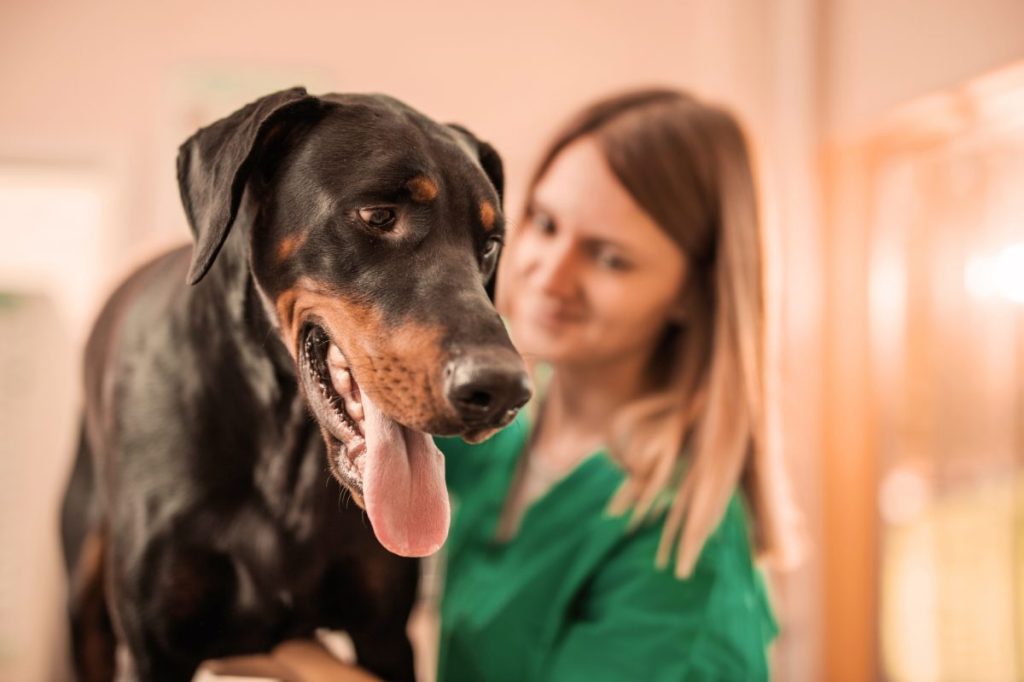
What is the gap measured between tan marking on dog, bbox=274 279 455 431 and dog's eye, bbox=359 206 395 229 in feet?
0.13

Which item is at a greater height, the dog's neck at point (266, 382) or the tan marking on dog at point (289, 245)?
the tan marking on dog at point (289, 245)

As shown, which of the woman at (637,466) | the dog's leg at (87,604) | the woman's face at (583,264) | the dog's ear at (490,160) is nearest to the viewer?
the dog's ear at (490,160)

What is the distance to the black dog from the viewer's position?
0.32m

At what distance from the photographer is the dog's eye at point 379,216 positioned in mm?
382

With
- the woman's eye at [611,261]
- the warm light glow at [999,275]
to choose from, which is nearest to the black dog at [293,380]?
the woman's eye at [611,261]

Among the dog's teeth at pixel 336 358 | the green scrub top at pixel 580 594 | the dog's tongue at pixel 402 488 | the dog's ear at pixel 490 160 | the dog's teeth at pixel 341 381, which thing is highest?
the dog's ear at pixel 490 160

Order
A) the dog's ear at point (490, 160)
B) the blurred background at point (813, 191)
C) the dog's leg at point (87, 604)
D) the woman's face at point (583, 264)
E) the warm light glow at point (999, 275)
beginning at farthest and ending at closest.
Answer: the warm light glow at point (999, 275), the blurred background at point (813, 191), the woman's face at point (583, 264), the dog's leg at point (87, 604), the dog's ear at point (490, 160)

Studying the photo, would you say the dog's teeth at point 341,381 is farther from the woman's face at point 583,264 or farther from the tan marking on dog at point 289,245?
the woman's face at point 583,264

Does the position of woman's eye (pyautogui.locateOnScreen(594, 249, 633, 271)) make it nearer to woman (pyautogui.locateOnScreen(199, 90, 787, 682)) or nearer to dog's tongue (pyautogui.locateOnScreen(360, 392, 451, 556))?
woman (pyautogui.locateOnScreen(199, 90, 787, 682))

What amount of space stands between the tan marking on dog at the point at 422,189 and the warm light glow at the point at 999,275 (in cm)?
186

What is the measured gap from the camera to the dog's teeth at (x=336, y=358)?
348 millimetres

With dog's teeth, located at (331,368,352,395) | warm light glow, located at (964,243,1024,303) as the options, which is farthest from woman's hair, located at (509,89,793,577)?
warm light glow, located at (964,243,1024,303)

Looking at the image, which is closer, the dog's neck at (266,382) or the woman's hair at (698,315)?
the dog's neck at (266,382)

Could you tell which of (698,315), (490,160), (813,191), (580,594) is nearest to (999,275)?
(813,191)
